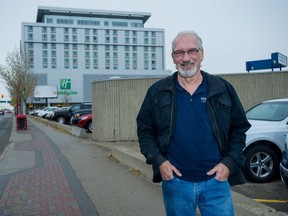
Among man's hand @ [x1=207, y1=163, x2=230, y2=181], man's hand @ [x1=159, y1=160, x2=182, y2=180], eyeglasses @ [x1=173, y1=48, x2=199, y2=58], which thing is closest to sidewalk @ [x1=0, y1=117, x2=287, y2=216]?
man's hand @ [x1=207, y1=163, x2=230, y2=181]

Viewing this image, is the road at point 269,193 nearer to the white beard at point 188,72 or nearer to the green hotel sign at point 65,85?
the white beard at point 188,72

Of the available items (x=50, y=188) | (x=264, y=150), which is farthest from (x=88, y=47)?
(x=264, y=150)

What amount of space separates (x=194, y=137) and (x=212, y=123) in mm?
169

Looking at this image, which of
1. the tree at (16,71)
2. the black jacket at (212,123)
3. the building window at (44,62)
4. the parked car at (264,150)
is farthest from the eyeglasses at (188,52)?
the building window at (44,62)

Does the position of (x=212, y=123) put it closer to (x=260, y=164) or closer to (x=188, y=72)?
(x=188, y=72)

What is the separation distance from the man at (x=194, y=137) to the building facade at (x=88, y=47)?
97.5m

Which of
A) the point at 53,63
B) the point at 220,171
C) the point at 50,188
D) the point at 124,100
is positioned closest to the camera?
the point at 220,171

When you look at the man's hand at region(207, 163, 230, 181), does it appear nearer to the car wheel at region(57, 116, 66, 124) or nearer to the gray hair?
the gray hair

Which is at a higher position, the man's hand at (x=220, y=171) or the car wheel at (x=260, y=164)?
the man's hand at (x=220, y=171)

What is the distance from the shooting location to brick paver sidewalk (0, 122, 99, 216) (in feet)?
14.8

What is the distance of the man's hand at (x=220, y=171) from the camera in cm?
230

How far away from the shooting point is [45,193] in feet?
17.5

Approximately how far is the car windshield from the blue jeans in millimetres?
4476

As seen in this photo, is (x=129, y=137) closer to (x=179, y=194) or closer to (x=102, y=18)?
(x=179, y=194)
